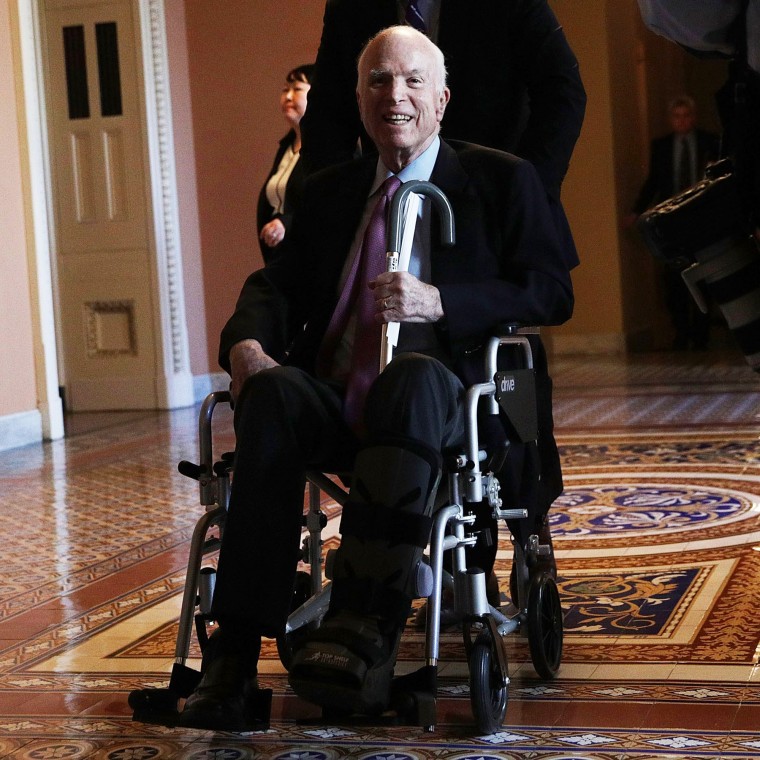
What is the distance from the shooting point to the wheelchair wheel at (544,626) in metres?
2.15

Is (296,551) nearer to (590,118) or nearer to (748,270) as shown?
(748,270)

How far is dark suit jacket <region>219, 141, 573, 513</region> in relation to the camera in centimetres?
213

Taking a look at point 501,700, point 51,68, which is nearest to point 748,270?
point 501,700

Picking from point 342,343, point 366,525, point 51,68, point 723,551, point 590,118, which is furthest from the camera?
point 590,118

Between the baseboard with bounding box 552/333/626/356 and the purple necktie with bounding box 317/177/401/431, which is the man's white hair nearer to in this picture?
the purple necktie with bounding box 317/177/401/431

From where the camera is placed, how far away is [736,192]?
1580mm

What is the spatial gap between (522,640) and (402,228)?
90cm

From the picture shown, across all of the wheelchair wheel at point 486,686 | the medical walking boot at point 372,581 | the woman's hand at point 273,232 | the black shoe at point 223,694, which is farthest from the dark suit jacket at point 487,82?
the woman's hand at point 273,232

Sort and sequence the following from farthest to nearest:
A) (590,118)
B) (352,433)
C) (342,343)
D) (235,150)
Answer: (590,118) → (235,150) → (342,343) → (352,433)

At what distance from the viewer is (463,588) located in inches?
77.9

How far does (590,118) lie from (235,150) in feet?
10.8

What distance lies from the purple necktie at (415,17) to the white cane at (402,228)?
598 millimetres

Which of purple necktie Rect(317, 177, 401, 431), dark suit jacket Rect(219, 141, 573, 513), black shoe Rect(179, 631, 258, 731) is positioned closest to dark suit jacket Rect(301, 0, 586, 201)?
dark suit jacket Rect(219, 141, 573, 513)

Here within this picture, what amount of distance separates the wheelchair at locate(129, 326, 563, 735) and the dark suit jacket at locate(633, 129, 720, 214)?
8.43 metres
